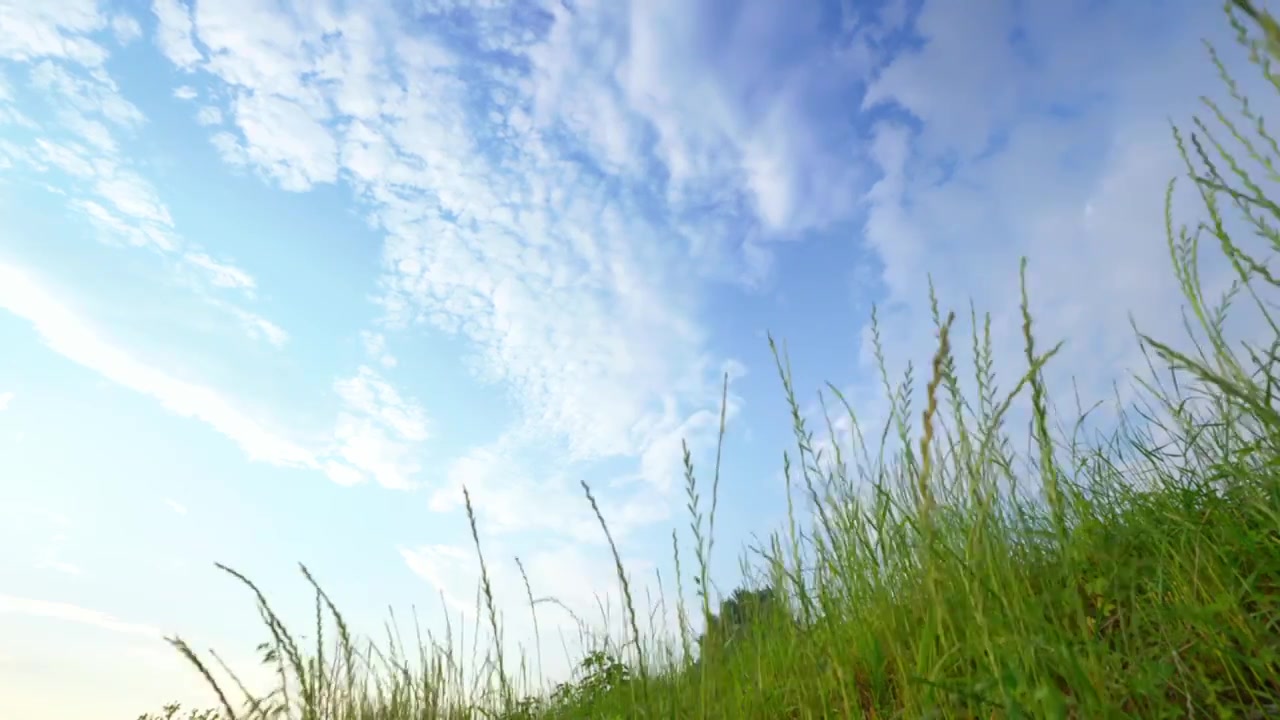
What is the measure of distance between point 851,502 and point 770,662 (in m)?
0.77

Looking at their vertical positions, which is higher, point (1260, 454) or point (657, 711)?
point (1260, 454)

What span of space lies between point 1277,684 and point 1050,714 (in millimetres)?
1072

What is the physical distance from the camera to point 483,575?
291cm

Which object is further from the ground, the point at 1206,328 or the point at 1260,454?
the point at 1206,328

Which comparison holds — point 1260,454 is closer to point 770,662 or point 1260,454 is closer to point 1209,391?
point 1209,391

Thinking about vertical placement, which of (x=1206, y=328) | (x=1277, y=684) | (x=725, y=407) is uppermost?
(x=725, y=407)

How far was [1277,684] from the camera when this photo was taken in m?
1.87

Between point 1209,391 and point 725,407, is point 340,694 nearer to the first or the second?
point 725,407

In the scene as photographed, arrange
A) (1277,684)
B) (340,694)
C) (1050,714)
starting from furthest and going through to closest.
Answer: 1. (340,694)
2. (1277,684)
3. (1050,714)

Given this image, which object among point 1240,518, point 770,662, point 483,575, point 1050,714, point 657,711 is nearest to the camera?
point 1050,714

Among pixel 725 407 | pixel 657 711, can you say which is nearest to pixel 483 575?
pixel 657 711

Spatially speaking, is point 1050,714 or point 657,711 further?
point 657,711

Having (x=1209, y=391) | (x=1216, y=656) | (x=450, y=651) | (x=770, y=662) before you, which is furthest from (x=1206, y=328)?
(x=450, y=651)

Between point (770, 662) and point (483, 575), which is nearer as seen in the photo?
point (483, 575)
